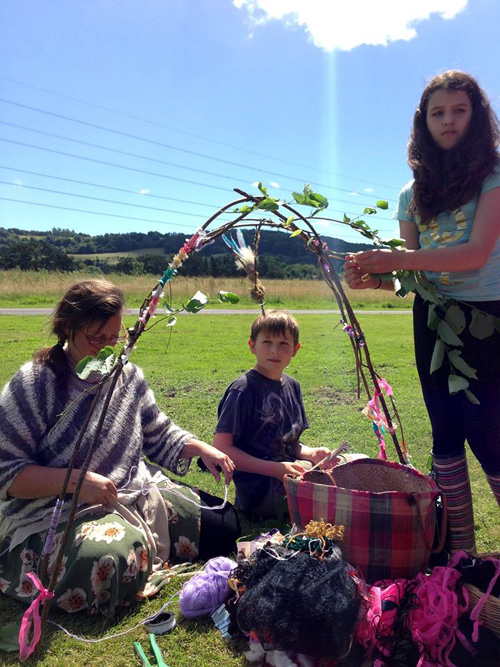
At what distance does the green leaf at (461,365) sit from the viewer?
7.09 feet

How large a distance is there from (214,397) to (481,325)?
3.96 m

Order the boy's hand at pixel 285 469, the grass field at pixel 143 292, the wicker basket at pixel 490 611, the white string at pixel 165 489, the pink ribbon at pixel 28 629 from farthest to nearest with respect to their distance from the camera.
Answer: the grass field at pixel 143 292 < the boy's hand at pixel 285 469 < the white string at pixel 165 489 < the pink ribbon at pixel 28 629 < the wicker basket at pixel 490 611

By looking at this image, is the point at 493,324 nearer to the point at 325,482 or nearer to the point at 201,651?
the point at 325,482

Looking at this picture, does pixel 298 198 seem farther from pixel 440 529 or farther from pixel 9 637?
pixel 9 637

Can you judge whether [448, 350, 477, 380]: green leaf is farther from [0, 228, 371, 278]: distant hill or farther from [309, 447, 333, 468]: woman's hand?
[309, 447, 333, 468]: woman's hand

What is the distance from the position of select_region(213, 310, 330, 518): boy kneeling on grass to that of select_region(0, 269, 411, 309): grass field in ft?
35.2

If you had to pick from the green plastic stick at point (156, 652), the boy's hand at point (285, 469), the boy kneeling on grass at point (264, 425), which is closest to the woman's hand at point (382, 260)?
the boy kneeling on grass at point (264, 425)

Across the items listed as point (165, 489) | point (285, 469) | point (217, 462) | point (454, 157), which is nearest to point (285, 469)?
point (285, 469)

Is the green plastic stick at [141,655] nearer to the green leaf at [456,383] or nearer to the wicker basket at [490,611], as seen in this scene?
the wicker basket at [490,611]

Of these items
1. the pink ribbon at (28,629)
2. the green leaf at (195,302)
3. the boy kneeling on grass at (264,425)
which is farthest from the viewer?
the boy kneeling on grass at (264,425)

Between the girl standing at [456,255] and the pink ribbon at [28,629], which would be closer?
the pink ribbon at [28,629]

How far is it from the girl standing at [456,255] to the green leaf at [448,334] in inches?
3.9

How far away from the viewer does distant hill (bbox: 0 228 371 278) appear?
3.18 metres

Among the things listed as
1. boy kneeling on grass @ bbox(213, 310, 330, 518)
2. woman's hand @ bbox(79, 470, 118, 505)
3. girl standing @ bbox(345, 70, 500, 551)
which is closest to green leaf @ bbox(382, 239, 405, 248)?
girl standing @ bbox(345, 70, 500, 551)
